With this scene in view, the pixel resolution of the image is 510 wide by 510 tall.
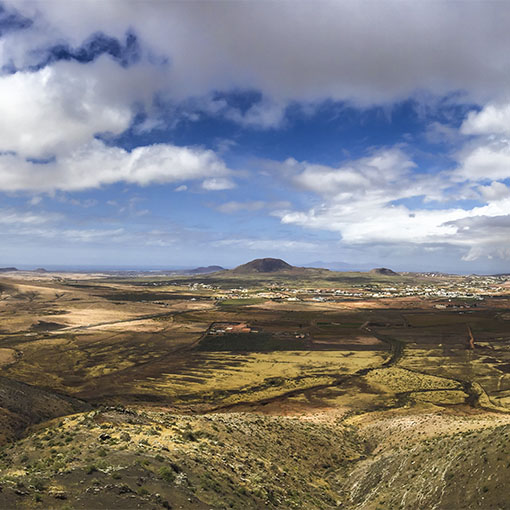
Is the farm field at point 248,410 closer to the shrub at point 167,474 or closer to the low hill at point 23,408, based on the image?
the shrub at point 167,474

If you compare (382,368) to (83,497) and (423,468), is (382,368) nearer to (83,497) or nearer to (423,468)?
(423,468)

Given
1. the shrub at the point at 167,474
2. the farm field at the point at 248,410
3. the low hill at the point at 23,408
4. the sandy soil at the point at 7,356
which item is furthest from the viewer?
the sandy soil at the point at 7,356

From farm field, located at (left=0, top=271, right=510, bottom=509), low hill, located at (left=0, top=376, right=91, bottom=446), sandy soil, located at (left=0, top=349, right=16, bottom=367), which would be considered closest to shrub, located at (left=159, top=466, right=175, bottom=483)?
farm field, located at (left=0, top=271, right=510, bottom=509)

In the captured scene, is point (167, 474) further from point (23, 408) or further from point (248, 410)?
point (248, 410)

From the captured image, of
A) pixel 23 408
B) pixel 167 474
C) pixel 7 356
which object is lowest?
pixel 7 356

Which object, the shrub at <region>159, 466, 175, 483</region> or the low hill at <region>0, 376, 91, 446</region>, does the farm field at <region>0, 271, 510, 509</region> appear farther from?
the low hill at <region>0, 376, 91, 446</region>

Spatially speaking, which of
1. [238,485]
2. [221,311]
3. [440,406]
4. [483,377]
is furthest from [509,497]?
[221,311]

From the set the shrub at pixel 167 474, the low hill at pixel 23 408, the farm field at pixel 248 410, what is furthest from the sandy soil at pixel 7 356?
the shrub at pixel 167 474

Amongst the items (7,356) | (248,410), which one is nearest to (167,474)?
(248,410)

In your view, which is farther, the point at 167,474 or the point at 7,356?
the point at 7,356
